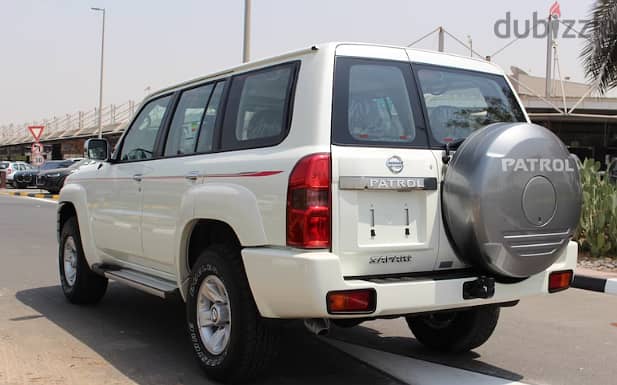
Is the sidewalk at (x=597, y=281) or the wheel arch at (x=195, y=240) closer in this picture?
the wheel arch at (x=195, y=240)

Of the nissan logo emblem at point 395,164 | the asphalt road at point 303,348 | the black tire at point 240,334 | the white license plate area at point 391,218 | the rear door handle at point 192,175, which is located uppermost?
the nissan logo emblem at point 395,164

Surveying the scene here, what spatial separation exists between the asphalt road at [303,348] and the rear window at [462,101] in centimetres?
151

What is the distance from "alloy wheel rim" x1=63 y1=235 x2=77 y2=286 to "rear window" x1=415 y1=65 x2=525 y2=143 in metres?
3.85

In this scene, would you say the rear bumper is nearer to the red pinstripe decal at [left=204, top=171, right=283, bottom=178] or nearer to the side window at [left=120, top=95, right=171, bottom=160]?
the red pinstripe decal at [left=204, top=171, right=283, bottom=178]

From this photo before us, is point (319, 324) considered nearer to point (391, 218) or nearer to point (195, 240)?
point (391, 218)

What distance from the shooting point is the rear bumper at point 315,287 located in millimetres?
3529

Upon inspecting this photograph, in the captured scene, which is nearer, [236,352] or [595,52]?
[236,352]

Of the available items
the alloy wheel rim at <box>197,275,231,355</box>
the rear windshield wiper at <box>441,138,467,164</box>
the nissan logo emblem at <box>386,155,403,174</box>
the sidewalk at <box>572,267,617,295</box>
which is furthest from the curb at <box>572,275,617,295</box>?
the alloy wheel rim at <box>197,275,231,355</box>

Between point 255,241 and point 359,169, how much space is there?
0.70 metres

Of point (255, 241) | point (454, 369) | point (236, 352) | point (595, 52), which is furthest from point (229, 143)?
point (595, 52)

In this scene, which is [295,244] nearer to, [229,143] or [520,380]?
[229,143]

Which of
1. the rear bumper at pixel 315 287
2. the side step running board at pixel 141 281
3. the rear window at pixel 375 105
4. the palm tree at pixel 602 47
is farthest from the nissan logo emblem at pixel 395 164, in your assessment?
the palm tree at pixel 602 47

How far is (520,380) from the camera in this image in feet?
14.6

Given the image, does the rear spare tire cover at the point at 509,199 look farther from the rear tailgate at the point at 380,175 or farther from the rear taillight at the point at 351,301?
the rear taillight at the point at 351,301
